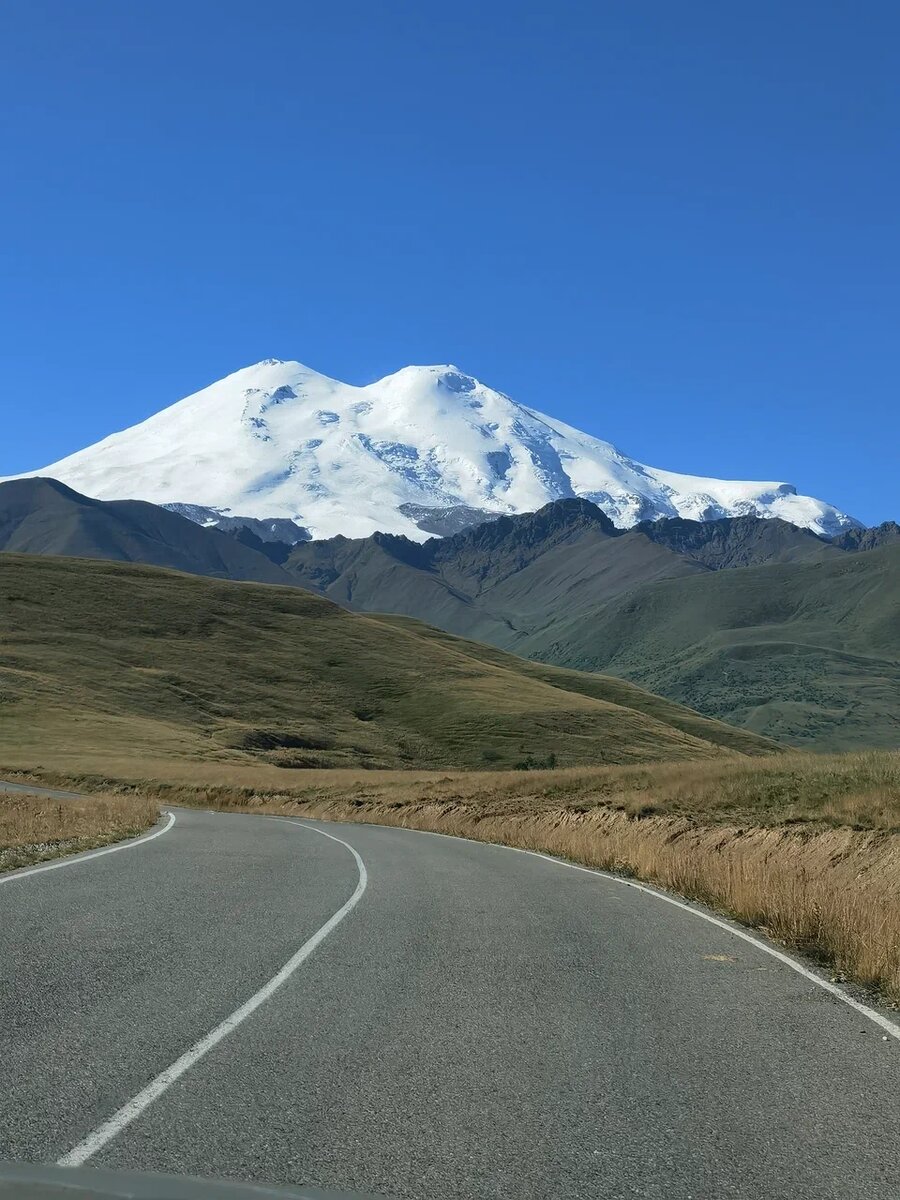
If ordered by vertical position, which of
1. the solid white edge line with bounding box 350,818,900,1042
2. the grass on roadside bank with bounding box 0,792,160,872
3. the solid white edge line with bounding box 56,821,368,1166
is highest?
the solid white edge line with bounding box 350,818,900,1042

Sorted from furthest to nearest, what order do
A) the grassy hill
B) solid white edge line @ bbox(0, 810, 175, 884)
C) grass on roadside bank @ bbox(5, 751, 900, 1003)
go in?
the grassy hill, solid white edge line @ bbox(0, 810, 175, 884), grass on roadside bank @ bbox(5, 751, 900, 1003)

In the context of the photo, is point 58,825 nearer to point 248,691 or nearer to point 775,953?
point 775,953

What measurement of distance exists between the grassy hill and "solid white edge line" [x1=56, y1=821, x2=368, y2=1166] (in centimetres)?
4949

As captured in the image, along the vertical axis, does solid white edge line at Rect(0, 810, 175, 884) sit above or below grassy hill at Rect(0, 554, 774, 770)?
below

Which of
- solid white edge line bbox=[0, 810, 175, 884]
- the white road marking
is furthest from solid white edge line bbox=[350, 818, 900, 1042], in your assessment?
solid white edge line bbox=[0, 810, 175, 884]

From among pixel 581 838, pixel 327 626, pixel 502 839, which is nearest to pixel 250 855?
pixel 581 838

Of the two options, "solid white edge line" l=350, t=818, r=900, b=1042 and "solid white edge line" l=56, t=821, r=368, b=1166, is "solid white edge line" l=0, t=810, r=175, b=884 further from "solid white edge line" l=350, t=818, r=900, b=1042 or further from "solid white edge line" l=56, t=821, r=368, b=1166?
"solid white edge line" l=350, t=818, r=900, b=1042

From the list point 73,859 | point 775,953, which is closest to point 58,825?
point 73,859

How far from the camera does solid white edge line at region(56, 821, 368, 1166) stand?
18.3 feet

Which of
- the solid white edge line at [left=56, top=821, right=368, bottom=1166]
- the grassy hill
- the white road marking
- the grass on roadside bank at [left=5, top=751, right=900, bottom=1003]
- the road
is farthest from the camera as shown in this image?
the grassy hill

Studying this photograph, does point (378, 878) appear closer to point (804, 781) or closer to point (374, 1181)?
point (374, 1181)

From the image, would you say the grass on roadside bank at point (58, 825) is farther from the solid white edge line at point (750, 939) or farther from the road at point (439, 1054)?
the solid white edge line at point (750, 939)

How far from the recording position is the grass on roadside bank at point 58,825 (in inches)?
743

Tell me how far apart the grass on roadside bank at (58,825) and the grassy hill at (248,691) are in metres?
27.2
